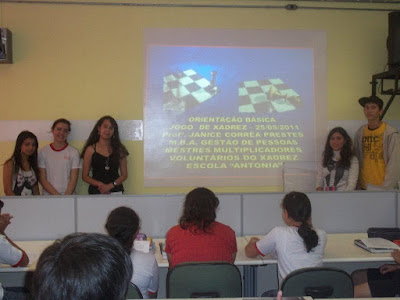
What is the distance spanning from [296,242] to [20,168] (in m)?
2.92

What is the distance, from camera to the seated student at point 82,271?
31.0 inches

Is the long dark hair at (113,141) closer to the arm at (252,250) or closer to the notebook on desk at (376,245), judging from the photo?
the arm at (252,250)

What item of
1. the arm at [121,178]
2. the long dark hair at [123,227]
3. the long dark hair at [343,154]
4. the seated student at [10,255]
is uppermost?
the long dark hair at [343,154]

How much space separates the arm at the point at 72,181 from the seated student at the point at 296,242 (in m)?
2.54

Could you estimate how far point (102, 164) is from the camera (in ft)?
14.5

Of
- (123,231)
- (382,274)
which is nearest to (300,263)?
(382,274)

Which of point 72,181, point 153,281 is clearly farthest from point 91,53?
point 153,281

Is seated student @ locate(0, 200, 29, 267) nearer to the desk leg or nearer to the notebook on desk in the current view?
the desk leg

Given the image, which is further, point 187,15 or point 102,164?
point 187,15

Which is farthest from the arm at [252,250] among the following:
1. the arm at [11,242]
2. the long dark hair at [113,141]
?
the long dark hair at [113,141]

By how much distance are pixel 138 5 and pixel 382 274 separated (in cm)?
377

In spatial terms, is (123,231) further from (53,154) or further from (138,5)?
(138,5)

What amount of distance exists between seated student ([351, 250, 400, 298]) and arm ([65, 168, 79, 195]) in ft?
9.75

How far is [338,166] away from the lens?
4.15 meters
